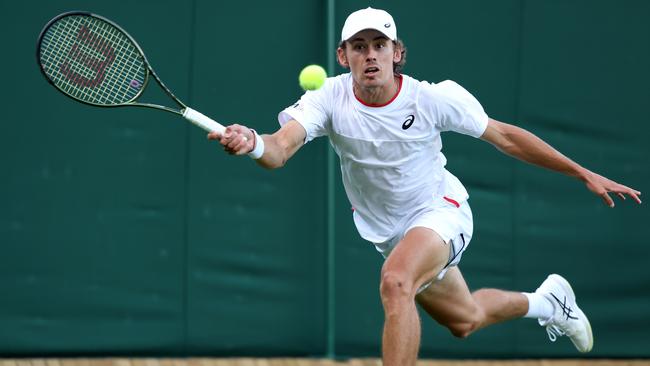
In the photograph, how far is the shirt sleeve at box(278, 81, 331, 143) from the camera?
553cm

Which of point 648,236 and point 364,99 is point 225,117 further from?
point 648,236

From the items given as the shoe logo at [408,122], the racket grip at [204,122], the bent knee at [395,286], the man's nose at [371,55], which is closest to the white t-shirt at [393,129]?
the shoe logo at [408,122]

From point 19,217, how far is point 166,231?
0.87 m

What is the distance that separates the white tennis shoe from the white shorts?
1.03 metres

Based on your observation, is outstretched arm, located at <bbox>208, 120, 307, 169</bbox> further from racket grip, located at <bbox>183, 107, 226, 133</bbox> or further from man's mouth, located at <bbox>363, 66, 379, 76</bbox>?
man's mouth, located at <bbox>363, 66, 379, 76</bbox>

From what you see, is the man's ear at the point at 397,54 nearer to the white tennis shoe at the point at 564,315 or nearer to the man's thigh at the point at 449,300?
the man's thigh at the point at 449,300

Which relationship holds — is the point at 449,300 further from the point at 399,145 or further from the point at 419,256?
the point at 399,145

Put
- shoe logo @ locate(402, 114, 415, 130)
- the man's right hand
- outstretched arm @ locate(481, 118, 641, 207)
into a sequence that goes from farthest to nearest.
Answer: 1. shoe logo @ locate(402, 114, 415, 130)
2. outstretched arm @ locate(481, 118, 641, 207)
3. the man's right hand

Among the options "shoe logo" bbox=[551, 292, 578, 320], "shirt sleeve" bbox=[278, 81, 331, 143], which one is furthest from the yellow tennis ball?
"shoe logo" bbox=[551, 292, 578, 320]

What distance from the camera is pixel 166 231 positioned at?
7449mm

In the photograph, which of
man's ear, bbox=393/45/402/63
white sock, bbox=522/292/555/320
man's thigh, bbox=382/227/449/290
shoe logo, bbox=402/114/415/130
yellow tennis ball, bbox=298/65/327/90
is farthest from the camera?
white sock, bbox=522/292/555/320

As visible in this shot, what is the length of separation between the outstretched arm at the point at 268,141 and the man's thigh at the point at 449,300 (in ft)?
3.53

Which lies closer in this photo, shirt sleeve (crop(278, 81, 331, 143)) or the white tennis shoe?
shirt sleeve (crop(278, 81, 331, 143))

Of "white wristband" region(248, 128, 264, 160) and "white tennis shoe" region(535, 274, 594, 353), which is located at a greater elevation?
"white wristband" region(248, 128, 264, 160)
